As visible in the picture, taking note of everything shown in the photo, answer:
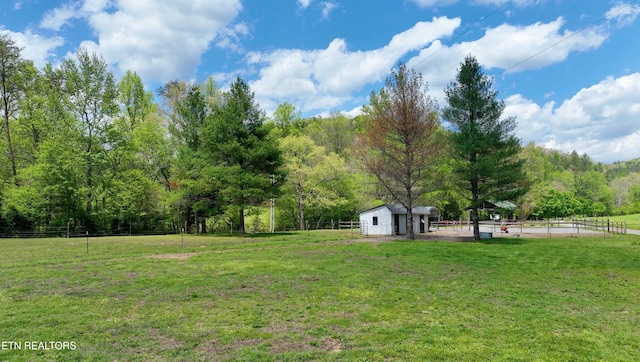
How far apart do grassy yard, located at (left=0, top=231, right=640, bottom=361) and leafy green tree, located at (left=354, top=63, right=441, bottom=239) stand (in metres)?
12.0

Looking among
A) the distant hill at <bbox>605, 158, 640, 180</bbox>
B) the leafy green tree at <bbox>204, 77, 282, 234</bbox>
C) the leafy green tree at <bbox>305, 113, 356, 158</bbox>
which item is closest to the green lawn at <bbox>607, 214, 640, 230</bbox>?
the leafy green tree at <bbox>305, 113, 356, 158</bbox>

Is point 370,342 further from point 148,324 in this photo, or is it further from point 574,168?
point 574,168

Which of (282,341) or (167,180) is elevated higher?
(167,180)

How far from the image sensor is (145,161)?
37.2m

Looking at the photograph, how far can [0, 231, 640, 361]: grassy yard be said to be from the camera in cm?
549

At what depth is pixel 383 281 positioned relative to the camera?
35.2 ft

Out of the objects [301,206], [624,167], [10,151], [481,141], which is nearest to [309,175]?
[301,206]

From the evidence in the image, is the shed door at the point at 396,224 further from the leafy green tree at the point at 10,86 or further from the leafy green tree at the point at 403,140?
the leafy green tree at the point at 10,86

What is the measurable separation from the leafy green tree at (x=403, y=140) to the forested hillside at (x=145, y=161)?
1495 mm

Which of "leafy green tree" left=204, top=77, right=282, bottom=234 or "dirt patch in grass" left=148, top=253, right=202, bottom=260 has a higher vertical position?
"leafy green tree" left=204, top=77, right=282, bottom=234

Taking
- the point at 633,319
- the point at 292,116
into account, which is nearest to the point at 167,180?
the point at 292,116

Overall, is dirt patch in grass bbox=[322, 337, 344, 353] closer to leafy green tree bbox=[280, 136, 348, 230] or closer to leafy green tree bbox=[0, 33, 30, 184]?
leafy green tree bbox=[280, 136, 348, 230]

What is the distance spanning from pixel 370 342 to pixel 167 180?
→ 36163 millimetres

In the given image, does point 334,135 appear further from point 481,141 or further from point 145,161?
point 481,141
